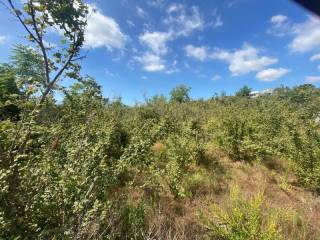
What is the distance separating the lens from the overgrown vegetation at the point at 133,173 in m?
2.41

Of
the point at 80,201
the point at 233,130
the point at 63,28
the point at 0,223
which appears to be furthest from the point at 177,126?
the point at 0,223

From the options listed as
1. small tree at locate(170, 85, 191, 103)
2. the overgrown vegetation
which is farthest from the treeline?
small tree at locate(170, 85, 191, 103)

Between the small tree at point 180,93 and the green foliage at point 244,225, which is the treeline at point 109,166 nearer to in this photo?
the green foliage at point 244,225

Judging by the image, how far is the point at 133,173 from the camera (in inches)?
204

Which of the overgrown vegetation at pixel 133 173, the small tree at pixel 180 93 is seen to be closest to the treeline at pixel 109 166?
the overgrown vegetation at pixel 133 173

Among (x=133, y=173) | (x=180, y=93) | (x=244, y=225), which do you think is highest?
(x=180, y=93)

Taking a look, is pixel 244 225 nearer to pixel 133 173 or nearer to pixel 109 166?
pixel 109 166

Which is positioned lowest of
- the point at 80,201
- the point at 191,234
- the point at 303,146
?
the point at 191,234

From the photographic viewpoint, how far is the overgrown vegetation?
7.91ft

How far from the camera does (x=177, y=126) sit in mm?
8344

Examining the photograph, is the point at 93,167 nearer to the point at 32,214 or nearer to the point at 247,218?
the point at 32,214

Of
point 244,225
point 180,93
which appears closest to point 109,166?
point 244,225

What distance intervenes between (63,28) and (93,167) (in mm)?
3395

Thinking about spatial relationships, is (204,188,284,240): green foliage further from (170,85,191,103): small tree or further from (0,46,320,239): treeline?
(170,85,191,103): small tree
